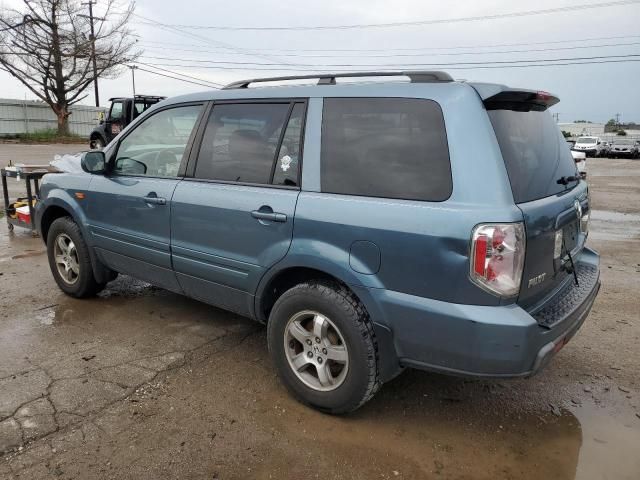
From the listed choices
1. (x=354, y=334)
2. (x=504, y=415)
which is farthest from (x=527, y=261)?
(x=504, y=415)

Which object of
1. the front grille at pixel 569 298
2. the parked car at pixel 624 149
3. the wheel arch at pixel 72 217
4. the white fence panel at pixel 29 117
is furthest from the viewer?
the parked car at pixel 624 149

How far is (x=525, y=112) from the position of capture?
294cm

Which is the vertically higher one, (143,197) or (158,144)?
(158,144)

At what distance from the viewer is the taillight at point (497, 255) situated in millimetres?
2389

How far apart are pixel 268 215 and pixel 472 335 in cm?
135

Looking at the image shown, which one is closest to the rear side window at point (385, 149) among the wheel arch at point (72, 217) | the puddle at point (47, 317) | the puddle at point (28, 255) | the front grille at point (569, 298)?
the front grille at point (569, 298)

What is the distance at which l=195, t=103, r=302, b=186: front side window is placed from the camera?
3.19m

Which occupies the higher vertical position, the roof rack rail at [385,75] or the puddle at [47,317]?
the roof rack rail at [385,75]

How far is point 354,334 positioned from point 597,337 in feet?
8.23

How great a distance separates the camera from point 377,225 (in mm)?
2660

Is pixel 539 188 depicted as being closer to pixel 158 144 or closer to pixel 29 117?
pixel 158 144

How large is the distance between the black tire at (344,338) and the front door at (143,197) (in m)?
1.18

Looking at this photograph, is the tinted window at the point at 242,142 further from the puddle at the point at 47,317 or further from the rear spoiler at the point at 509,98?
the puddle at the point at 47,317

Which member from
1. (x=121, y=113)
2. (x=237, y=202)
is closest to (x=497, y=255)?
(x=237, y=202)
